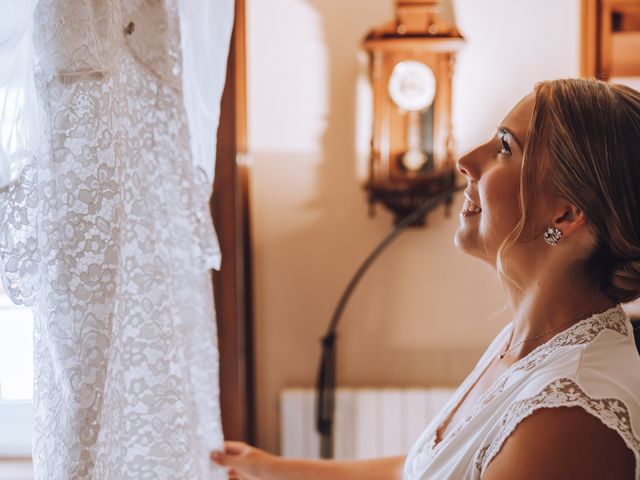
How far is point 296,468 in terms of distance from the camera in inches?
55.7

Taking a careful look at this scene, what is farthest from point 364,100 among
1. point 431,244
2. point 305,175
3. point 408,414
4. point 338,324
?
point 408,414

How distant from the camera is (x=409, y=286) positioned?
2.72m

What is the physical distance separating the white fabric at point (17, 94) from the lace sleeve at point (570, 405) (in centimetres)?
66

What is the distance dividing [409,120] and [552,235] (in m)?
1.58

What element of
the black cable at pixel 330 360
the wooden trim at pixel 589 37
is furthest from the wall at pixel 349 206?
the black cable at pixel 330 360

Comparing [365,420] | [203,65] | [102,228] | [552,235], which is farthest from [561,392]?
[365,420]

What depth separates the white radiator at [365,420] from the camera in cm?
261

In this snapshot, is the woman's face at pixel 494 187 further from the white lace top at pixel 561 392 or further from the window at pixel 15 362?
the window at pixel 15 362

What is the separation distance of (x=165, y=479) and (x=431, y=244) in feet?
5.87

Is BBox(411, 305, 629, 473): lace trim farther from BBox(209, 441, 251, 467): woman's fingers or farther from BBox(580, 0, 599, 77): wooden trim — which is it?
BBox(580, 0, 599, 77): wooden trim

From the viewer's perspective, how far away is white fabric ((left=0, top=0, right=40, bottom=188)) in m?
0.80

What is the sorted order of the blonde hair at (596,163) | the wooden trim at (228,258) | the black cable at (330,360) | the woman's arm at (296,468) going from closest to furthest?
the blonde hair at (596,163), the woman's arm at (296,468), the wooden trim at (228,258), the black cable at (330,360)

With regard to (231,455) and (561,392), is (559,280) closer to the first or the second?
(561,392)

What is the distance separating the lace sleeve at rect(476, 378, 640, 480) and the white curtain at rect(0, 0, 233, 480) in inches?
17.9
